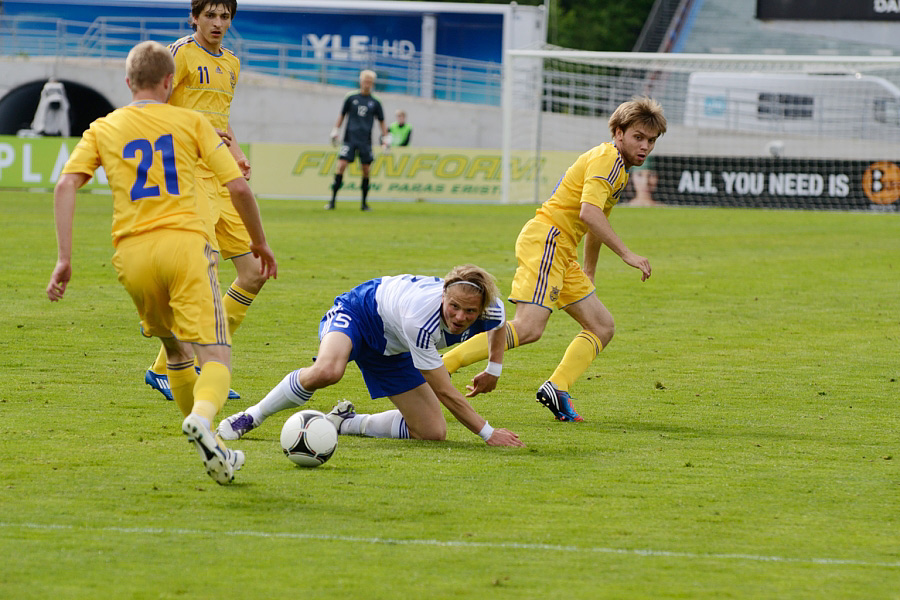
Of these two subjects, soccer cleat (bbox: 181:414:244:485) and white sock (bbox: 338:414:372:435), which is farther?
white sock (bbox: 338:414:372:435)

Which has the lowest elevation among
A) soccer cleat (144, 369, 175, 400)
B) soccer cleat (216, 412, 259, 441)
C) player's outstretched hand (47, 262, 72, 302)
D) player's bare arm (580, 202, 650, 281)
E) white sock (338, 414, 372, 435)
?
soccer cleat (144, 369, 175, 400)

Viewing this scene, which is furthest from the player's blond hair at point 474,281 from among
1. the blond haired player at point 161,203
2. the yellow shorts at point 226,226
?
the yellow shorts at point 226,226

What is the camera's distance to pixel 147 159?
492cm

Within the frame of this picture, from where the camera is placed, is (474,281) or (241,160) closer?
(474,281)

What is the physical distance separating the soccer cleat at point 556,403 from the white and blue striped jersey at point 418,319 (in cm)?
85

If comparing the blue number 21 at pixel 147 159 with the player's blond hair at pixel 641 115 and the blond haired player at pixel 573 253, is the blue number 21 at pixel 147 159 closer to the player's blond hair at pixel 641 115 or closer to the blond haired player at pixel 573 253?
the blond haired player at pixel 573 253

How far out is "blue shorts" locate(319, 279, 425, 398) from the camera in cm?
603

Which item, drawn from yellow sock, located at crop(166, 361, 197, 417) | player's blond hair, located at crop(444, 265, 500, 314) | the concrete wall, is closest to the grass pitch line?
yellow sock, located at crop(166, 361, 197, 417)

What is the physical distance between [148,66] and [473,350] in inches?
108

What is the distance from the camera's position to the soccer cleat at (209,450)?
4598 millimetres

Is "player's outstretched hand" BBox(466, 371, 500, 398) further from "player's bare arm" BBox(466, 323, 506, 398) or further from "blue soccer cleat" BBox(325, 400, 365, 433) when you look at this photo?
"blue soccer cleat" BBox(325, 400, 365, 433)

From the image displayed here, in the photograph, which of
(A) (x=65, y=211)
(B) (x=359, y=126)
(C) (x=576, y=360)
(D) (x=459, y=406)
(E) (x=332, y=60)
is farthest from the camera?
(E) (x=332, y=60)

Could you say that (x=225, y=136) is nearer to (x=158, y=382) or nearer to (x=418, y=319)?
(x=158, y=382)

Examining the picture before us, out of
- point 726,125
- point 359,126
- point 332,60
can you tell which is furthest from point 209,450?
point 332,60
